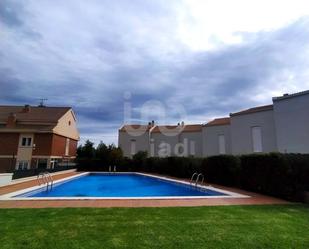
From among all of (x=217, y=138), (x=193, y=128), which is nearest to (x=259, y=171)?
(x=217, y=138)

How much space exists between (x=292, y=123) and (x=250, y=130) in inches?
204

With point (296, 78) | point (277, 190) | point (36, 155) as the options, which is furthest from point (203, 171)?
point (36, 155)

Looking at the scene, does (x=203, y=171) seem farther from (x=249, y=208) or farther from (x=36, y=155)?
(x=36, y=155)

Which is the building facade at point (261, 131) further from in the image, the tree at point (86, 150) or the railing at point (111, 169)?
the tree at point (86, 150)

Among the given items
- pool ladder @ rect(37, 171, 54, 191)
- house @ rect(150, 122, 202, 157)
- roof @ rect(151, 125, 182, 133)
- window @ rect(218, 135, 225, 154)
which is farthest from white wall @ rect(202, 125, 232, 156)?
pool ladder @ rect(37, 171, 54, 191)

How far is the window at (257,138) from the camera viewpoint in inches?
895

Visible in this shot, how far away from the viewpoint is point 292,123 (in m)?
18.9

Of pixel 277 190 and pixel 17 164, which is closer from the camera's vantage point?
pixel 277 190

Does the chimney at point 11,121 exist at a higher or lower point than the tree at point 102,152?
higher

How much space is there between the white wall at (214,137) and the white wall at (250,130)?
469 centimetres

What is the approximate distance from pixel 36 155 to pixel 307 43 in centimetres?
2916

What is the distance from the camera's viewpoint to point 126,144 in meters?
44.0

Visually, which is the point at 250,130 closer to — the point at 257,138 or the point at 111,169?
the point at 257,138

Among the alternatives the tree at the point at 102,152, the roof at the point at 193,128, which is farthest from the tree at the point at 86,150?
the roof at the point at 193,128
